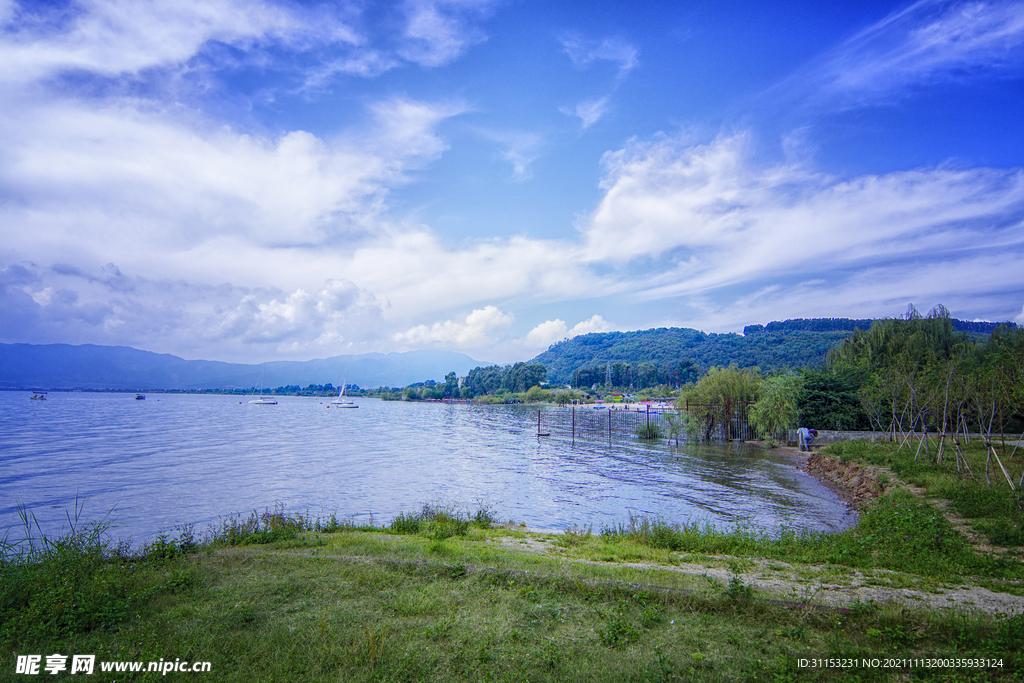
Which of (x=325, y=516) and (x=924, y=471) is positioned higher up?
(x=924, y=471)

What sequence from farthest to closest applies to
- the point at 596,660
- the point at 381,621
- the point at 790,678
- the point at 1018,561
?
1. the point at 1018,561
2. the point at 381,621
3. the point at 596,660
4. the point at 790,678

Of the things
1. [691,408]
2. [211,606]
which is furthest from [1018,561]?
[691,408]

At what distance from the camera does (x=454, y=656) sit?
5.55 meters

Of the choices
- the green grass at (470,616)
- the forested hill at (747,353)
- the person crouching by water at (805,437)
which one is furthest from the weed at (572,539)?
the forested hill at (747,353)

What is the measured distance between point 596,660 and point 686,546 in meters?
7.28

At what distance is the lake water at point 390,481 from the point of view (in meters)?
17.8

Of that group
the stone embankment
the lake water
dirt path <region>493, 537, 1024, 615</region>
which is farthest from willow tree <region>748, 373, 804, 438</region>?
dirt path <region>493, 537, 1024, 615</region>

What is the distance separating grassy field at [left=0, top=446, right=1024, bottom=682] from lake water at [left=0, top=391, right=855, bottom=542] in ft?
23.1

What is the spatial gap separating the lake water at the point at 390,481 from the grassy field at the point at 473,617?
7046 mm

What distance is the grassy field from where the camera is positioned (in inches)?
209

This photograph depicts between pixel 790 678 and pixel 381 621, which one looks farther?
pixel 381 621

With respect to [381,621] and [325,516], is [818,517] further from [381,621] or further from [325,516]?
[325,516]

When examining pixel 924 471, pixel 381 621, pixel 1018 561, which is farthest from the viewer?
pixel 924 471

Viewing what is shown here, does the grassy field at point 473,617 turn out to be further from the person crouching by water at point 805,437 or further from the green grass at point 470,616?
the person crouching by water at point 805,437
